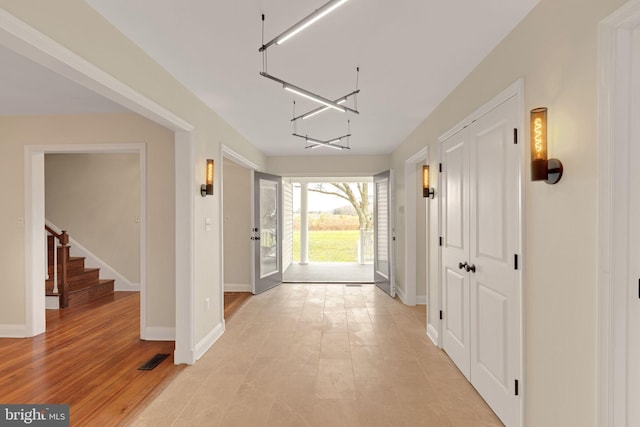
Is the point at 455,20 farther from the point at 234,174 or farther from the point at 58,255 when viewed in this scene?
the point at 58,255

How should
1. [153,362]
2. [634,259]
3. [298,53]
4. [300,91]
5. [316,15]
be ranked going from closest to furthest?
[634,259] < [316,15] < [298,53] < [300,91] < [153,362]

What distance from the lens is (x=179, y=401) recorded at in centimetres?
255

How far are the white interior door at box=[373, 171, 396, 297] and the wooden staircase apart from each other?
4851mm

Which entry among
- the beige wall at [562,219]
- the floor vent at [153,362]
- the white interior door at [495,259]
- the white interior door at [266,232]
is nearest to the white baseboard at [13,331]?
the floor vent at [153,362]

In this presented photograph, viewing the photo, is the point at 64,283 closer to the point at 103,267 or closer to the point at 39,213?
the point at 103,267

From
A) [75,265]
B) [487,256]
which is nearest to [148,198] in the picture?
[75,265]

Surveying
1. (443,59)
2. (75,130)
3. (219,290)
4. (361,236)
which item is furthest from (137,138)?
(361,236)

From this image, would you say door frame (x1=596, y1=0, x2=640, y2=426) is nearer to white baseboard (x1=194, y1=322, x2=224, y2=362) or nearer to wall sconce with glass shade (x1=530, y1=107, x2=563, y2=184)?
wall sconce with glass shade (x1=530, y1=107, x2=563, y2=184)

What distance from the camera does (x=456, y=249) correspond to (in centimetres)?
313

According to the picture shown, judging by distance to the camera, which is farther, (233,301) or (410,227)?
(233,301)

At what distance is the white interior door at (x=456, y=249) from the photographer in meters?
2.90

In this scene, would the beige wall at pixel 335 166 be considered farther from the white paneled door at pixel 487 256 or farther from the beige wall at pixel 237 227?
the white paneled door at pixel 487 256

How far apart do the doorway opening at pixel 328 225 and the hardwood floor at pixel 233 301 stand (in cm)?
266

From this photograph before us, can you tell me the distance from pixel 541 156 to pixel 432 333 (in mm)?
2645
